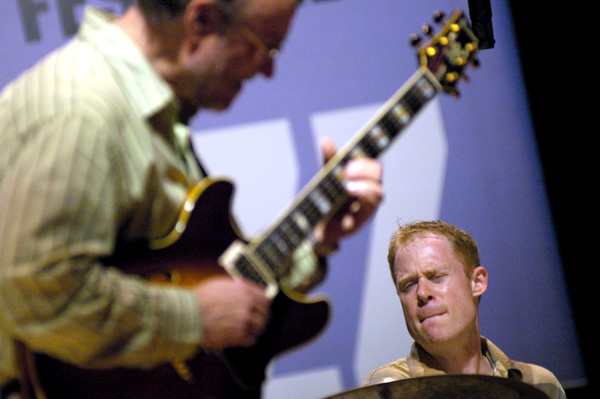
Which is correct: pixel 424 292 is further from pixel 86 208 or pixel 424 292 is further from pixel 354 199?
pixel 86 208

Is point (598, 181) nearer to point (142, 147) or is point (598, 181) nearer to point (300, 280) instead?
point (300, 280)

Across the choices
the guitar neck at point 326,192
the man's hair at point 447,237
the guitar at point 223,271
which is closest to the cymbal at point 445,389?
the guitar at point 223,271

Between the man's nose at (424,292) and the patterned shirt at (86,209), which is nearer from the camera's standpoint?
the patterned shirt at (86,209)

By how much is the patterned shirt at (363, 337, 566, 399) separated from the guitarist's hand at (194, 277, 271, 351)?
0.57m

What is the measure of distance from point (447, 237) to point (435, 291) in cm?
16

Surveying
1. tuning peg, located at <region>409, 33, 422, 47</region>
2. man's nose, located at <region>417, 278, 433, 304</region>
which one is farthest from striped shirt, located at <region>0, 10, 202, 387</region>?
man's nose, located at <region>417, 278, 433, 304</region>

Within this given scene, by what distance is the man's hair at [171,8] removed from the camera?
1.11 m

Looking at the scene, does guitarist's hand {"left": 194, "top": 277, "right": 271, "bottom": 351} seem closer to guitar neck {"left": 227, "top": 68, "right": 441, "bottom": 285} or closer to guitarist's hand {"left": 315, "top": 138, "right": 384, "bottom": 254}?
guitar neck {"left": 227, "top": 68, "right": 441, "bottom": 285}

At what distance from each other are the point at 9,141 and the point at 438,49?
34.1 inches

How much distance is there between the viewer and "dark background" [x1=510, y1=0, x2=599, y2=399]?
1.90m

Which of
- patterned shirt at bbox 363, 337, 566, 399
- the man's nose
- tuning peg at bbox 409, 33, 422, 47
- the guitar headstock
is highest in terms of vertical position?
tuning peg at bbox 409, 33, 422, 47

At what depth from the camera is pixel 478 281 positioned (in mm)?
1649

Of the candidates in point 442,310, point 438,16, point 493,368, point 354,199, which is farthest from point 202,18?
point 493,368

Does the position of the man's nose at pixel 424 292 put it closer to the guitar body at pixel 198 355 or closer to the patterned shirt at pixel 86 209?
the guitar body at pixel 198 355
